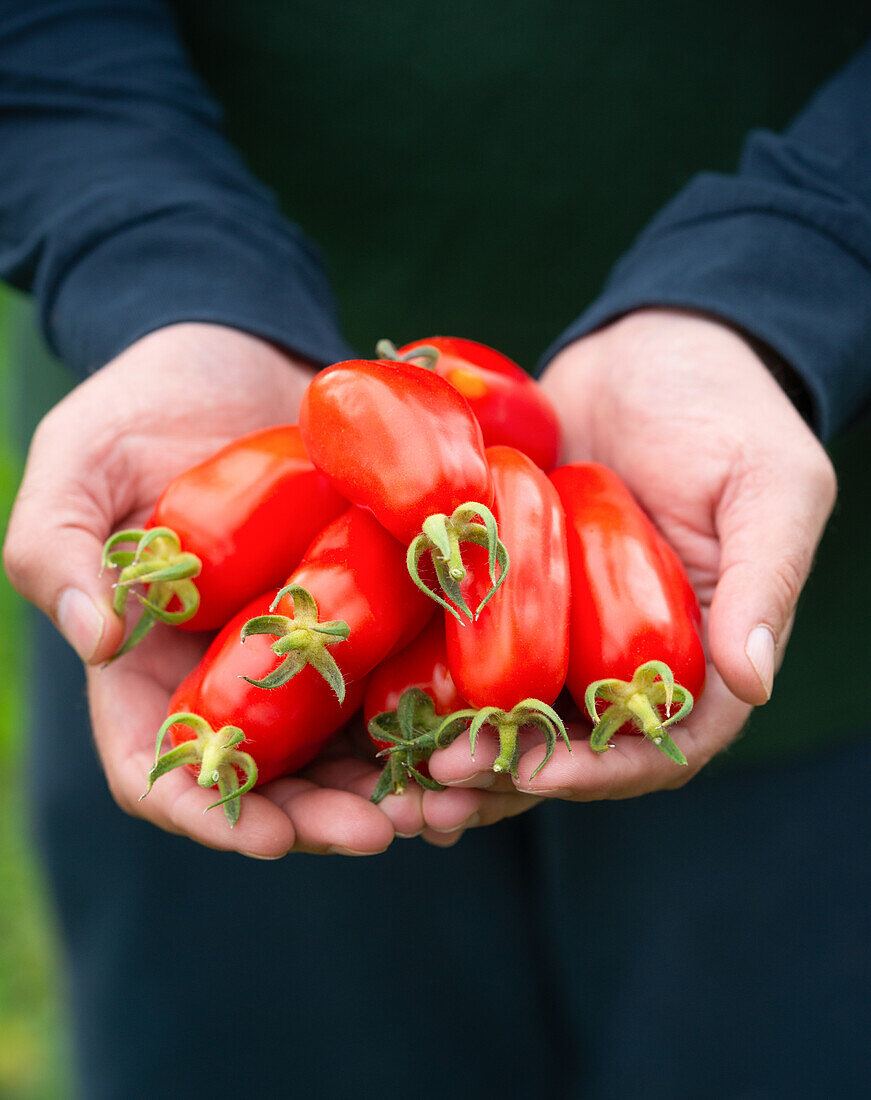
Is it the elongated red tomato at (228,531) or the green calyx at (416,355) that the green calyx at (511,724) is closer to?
the elongated red tomato at (228,531)

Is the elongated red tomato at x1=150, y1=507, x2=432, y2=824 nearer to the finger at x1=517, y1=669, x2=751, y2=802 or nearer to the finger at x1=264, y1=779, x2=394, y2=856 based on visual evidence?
the finger at x1=264, y1=779, x2=394, y2=856

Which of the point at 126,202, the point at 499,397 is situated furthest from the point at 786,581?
the point at 126,202

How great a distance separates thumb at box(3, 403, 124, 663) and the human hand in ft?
2.02

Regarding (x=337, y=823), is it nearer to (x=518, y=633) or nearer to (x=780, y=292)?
(x=518, y=633)

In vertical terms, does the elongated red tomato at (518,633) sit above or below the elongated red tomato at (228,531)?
above

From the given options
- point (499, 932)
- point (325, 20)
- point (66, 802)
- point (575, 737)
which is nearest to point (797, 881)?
point (499, 932)

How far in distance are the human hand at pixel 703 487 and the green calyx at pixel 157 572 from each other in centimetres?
50

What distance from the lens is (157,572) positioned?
→ 1566mm

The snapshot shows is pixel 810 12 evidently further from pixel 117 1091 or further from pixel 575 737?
pixel 117 1091

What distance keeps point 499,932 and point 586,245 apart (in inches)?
69.4

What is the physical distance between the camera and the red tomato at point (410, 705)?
1507 mm

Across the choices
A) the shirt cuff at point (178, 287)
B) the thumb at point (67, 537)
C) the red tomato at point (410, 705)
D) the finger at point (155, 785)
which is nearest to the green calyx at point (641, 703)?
the red tomato at point (410, 705)

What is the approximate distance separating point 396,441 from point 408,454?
33 mm

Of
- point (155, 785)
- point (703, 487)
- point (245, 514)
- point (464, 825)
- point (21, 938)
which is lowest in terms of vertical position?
point (21, 938)
